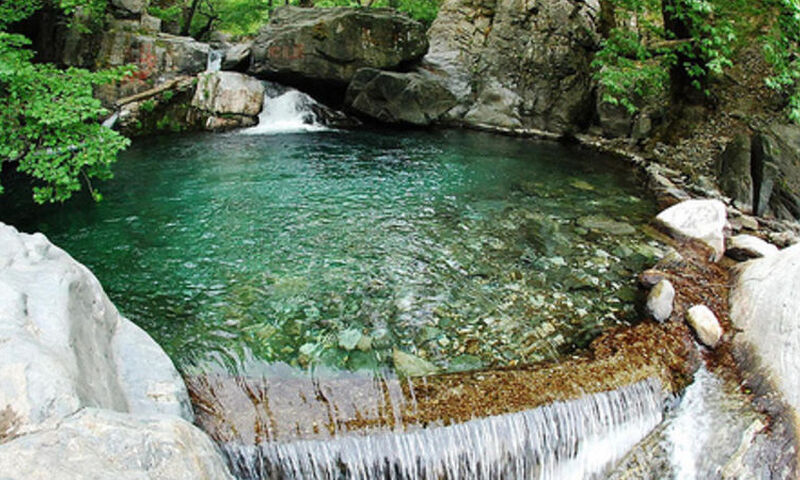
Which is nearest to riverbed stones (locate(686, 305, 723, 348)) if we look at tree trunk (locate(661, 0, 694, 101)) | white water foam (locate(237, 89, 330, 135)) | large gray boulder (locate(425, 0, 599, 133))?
tree trunk (locate(661, 0, 694, 101))

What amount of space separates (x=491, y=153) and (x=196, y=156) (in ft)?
25.8

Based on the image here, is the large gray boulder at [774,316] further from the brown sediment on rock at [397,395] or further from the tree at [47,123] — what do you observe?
the tree at [47,123]

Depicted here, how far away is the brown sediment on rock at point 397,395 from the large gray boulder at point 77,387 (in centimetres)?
49

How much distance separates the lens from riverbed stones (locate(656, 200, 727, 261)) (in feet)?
24.4

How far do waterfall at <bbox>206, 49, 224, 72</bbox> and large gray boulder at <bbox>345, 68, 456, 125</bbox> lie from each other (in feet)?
15.6

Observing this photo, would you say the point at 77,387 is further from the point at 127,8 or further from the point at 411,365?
the point at 127,8

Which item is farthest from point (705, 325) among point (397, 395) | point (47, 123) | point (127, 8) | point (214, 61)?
point (127, 8)

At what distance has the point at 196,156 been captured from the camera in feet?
41.3

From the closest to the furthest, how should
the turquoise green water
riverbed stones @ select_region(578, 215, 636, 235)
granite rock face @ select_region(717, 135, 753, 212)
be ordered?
1. the turquoise green water
2. riverbed stones @ select_region(578, 215, 636, 235)
3. granite rock face @ select_region(717, 135, 753, 212)

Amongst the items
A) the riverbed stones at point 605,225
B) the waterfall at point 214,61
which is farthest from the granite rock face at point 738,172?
the waterfall at point 214,61

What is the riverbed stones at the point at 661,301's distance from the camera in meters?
5.80

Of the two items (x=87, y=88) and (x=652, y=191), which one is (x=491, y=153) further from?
(x=87, y=88)

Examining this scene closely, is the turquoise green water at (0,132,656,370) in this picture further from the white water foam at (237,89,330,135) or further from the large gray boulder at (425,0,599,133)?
the large gray boulder at (425,0,599,133)

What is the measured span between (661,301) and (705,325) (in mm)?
515
